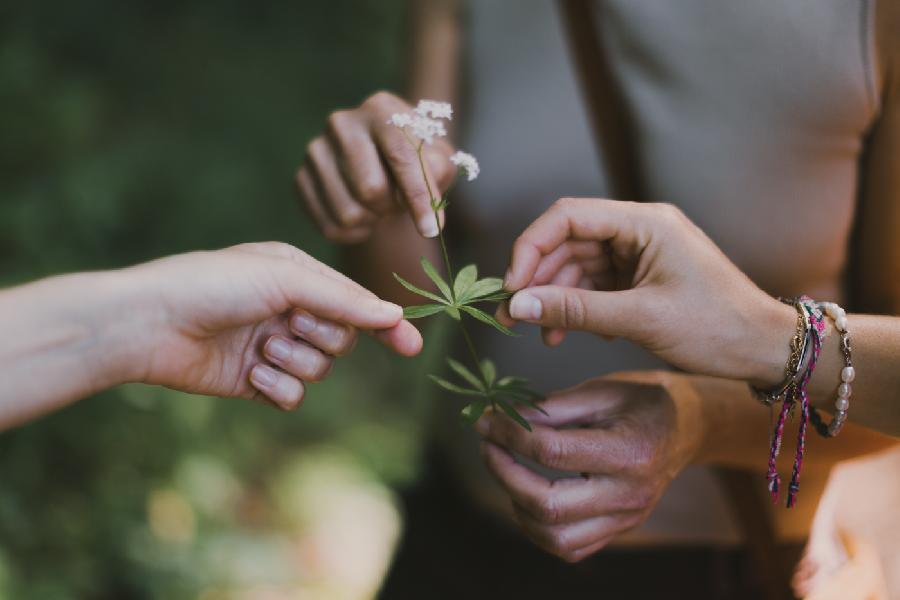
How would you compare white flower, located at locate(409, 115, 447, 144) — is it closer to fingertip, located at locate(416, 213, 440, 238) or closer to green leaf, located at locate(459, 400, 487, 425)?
fingertip, located at locate(416, 213, 440, 238)

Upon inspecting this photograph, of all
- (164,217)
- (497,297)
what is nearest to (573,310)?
(497,297)

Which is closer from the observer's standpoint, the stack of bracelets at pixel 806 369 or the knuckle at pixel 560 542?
the stack of bracelets at pixel 806 369

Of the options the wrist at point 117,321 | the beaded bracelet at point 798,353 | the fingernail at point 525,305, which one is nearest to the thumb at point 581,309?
the fingernail at point 525,305

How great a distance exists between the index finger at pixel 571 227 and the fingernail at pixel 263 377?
0.34 metres

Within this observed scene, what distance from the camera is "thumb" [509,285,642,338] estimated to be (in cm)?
87

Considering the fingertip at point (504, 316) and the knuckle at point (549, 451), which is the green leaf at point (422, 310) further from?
the knuckle at point (549, 451)

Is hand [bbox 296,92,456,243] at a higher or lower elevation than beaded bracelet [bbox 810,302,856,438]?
higher

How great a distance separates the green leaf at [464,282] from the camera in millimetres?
958

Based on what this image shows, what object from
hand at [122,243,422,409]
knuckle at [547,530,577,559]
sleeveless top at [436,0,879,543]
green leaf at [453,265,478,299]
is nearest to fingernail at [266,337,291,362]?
hand at [122,243,422,409]

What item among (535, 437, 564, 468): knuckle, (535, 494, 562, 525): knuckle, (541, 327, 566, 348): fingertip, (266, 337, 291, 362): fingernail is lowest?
(535, 494, 562, 525): knuckle

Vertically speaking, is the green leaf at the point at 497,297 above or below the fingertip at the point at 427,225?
below

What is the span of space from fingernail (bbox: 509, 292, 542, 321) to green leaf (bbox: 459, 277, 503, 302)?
60 mm

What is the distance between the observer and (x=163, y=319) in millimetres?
885

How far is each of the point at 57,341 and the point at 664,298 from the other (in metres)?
0.70
